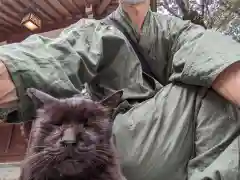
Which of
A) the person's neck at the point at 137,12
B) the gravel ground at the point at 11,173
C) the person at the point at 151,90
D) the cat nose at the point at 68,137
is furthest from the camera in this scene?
the gravel ground at the point at 11,173

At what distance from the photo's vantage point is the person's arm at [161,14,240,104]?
976 mm

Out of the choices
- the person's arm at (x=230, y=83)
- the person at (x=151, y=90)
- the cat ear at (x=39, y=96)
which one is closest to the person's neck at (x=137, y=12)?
the person at (x=151, y=90)

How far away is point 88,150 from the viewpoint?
80cm

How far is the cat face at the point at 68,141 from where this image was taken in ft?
2.59

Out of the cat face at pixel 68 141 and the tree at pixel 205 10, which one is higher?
the cat face at pixel 68 141

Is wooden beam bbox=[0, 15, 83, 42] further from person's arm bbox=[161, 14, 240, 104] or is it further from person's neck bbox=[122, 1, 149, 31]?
person's arm bbox=[161, 14, 240, 104]

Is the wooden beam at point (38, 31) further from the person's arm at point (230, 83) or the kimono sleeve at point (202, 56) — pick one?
the person's arm at point (230, 83)

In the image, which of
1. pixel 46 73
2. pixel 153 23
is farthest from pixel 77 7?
pixel 46 73

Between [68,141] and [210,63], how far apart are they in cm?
48

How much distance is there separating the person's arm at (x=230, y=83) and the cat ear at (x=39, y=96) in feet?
1.55

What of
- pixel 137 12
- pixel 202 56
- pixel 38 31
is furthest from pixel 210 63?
pixel 38 31

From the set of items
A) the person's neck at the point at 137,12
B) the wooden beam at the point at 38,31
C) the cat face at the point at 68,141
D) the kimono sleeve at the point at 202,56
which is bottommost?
the wooden beam at the point at 38,31

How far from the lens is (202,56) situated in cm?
104

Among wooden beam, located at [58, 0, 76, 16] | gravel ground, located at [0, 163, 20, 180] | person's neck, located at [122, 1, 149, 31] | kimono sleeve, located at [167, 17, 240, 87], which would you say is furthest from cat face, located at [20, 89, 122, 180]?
wooden beam, located at [58, 0, 76, 16]
